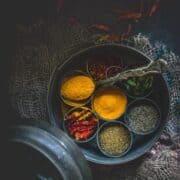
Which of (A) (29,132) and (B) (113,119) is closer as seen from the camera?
(A) (29,132)

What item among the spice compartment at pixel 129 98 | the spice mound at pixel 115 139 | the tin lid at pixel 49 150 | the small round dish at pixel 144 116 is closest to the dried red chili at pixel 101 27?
the spice compartment at pixel 129 98

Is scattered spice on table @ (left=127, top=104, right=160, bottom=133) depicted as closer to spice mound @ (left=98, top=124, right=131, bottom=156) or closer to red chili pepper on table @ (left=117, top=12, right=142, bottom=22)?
spice mound @ (left=98, top=124, right=131, bottom=156)

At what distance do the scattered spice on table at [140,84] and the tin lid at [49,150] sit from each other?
1.94ft

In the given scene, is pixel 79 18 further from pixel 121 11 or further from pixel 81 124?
pixel 81 124

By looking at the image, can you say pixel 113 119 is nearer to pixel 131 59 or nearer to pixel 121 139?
pixel 121 139

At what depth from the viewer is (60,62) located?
13.0 ft

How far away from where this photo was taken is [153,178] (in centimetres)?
397

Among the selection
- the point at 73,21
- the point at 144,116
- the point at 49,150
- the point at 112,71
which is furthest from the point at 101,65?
the point at 49,150

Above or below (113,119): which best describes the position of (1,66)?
above

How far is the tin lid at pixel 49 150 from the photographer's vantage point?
3.56 metres

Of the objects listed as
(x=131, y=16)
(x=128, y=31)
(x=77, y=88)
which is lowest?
(x=77, y=88)

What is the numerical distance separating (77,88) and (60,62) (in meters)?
0.24

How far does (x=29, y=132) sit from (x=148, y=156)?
929 mm

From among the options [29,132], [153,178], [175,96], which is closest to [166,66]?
[175,96]
